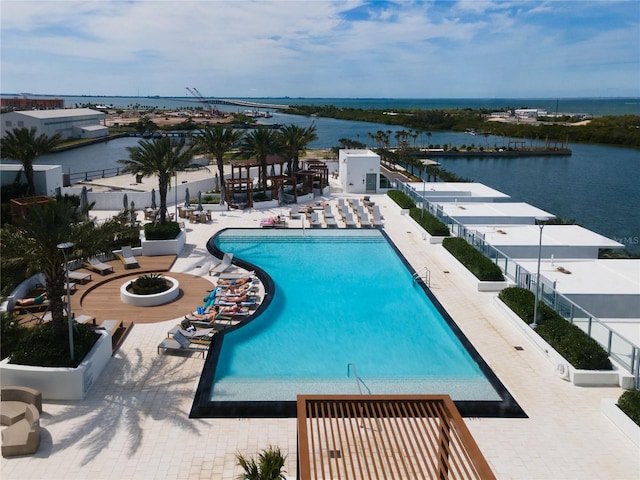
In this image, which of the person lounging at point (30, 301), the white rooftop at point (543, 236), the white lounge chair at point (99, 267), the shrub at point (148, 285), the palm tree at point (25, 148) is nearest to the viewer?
the person lounging at point (30, 301)

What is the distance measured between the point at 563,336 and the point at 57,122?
244 feet

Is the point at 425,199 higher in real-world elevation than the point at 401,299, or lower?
higher

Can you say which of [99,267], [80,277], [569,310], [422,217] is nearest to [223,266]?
[99,267]

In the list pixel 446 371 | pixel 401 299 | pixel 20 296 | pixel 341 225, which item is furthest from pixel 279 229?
pixel 446 371

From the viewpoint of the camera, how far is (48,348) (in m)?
10.2

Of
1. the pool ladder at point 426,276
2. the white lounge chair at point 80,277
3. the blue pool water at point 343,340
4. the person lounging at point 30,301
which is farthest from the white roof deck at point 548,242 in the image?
the person lounging at point 30,301

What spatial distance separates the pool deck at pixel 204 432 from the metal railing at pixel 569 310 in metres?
0.71

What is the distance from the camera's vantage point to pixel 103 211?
25.8 metres

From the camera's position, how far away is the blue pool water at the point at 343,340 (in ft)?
34.7

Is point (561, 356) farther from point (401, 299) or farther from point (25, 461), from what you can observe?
point (25, 461)

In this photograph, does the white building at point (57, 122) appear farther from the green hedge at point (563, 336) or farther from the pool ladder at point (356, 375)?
the green hedge at point (563, 336)

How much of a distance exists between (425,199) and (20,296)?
17089mm

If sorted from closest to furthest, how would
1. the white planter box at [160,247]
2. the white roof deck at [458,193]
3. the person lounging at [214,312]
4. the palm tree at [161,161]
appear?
the person lounging at [214,312], the white planter box at [160,247], the palm tree at [161,161], the white roof deck at [458,193]

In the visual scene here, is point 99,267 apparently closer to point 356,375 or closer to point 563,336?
point 356,375
